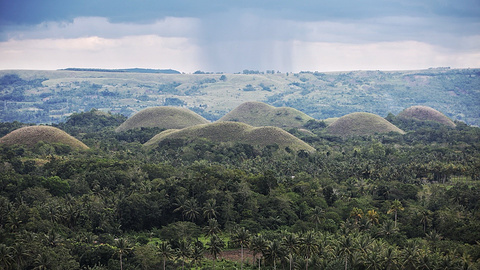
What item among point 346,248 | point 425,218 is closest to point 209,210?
point 346,248

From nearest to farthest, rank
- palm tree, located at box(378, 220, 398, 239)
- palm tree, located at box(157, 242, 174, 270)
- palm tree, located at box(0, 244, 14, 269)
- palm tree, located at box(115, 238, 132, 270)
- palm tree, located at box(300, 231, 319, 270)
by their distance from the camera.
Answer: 1. palm tree, located at box(0, 244, 14, 269)
2. palm tree, located at box(115, 238, 132, 270)
3. palm tree, located at box(157, 242, 174, 270)
4. palm tree, located at box(300, 231, 319, 270)
5. palm tree, located at box(378, 220, 398, 239)

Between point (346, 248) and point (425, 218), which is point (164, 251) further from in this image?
point (425, 218)

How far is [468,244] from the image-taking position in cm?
9206

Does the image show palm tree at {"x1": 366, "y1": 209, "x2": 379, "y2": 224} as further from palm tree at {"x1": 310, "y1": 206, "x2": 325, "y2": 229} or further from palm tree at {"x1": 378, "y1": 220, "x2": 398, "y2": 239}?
palm tree at {"x1": 310, "y1": 206, "x2": 325, "y2": 229}

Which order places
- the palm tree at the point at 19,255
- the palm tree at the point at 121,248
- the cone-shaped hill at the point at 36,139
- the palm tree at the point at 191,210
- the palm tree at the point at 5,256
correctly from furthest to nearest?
the cone-shaped hill at the point at 36,139 < the palm tree at the point at 191,210 < the palm tree at the point at 121,248 < the palm tree at the point at 19,255 < the palm tree at the point at 5,256

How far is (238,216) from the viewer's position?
11288 centimetres

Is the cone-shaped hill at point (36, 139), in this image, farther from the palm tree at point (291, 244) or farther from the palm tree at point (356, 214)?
the palm tree at point (291, 244)

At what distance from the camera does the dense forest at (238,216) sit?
82.6 meters

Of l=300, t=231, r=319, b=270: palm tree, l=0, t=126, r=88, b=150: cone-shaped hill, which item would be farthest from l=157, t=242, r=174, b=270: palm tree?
l=0, t=126, r=88, b=150: cone-shaped hill

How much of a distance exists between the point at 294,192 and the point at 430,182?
44.6m

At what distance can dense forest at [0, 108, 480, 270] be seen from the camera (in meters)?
82.6

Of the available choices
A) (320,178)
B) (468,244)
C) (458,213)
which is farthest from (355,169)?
(468,244)

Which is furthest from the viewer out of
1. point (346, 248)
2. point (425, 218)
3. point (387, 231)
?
point (425, 218)

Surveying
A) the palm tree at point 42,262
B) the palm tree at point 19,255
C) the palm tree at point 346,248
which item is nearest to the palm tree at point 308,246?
the palm tree at point 346,248
